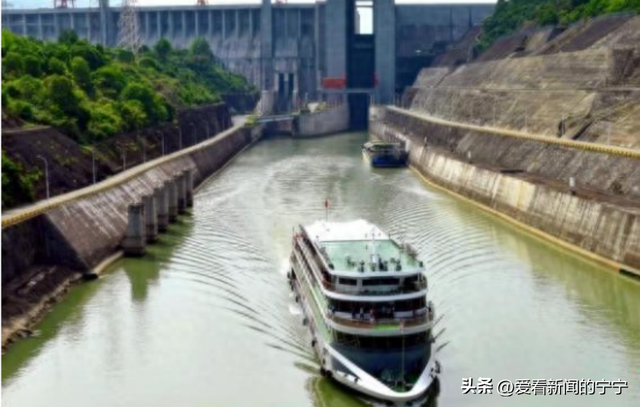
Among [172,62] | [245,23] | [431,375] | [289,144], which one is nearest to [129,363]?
[431,375]

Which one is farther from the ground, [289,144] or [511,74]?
[511,74]

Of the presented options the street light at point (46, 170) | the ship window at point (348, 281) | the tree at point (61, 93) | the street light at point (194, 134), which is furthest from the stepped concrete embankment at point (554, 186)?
the tree at point (61, 93)

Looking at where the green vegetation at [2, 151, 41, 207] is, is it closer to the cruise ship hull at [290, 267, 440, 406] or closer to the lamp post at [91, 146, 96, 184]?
the lamp post at [91, 146, 96, 184]

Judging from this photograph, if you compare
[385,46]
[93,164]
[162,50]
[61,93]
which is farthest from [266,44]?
[93,164]

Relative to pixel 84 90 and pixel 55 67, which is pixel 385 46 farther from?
pixel 55 67

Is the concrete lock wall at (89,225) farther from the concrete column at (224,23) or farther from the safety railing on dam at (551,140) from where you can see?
the concrete column at (224,23)

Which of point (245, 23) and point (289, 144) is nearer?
point (289, 144)

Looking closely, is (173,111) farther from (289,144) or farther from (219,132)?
(289,144)
